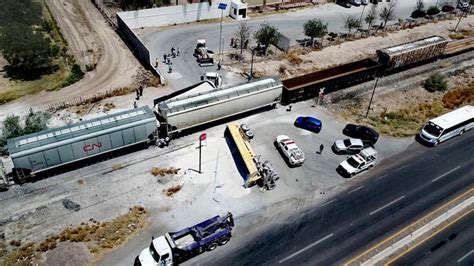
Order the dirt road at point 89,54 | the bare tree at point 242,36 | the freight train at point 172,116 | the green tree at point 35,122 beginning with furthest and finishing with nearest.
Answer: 1. the bare tree at point 242,36
2. the dirt road at point 89,54
3. the green tree at point 35,122
4. the freight train at point 172,116

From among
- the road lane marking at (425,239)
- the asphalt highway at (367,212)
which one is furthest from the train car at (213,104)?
the road lane marking at (425,239)

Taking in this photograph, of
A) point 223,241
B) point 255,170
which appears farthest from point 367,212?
point 223,241

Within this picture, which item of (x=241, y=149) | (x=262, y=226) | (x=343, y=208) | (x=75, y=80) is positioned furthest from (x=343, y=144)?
(x=75, y=80)

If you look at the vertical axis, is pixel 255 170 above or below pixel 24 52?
below

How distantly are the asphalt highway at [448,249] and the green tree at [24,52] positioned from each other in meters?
55.9

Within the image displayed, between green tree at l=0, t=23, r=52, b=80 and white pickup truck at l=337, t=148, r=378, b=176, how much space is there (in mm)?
47261

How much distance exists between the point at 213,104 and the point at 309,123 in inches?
508

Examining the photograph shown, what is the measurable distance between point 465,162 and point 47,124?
170 feet

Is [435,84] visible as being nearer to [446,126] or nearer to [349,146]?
[446,126]

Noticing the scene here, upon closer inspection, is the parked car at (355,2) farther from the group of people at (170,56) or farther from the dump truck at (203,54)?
the group of people at (170,56)

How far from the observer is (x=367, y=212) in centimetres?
3844

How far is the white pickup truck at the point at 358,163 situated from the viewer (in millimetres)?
42406

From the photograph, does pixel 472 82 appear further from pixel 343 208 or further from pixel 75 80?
pixel 75 80

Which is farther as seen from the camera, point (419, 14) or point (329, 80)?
point (419, 14)
